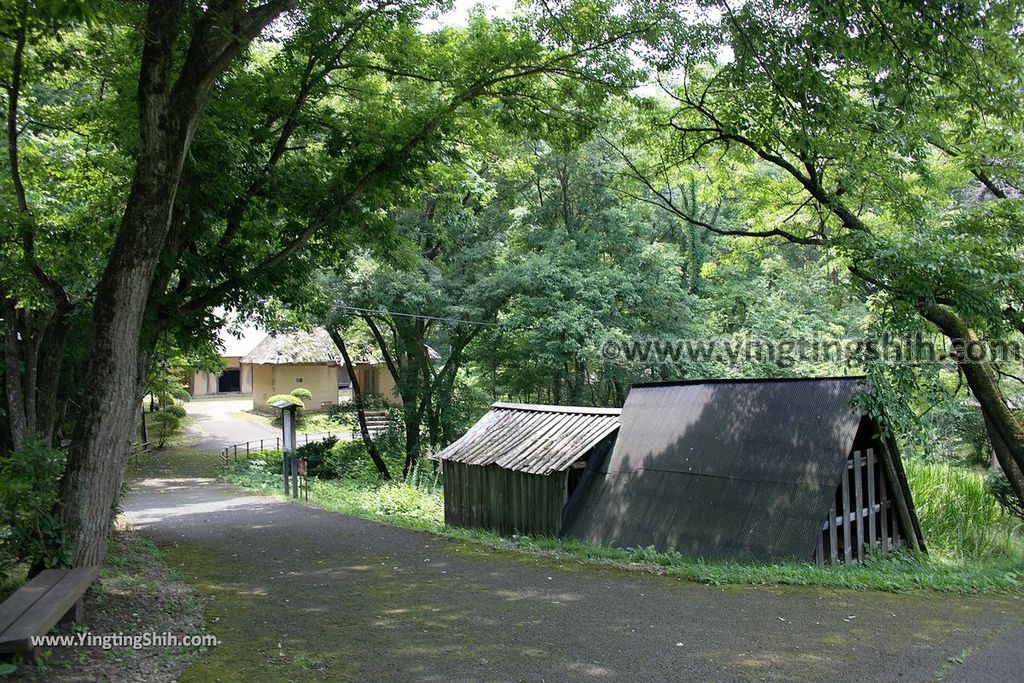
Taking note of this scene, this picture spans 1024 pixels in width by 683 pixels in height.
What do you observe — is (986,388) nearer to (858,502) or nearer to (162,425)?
(858,502)

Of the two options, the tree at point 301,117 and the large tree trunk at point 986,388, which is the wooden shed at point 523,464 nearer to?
the tree at point 301,117

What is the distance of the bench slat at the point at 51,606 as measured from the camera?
15.2 ft

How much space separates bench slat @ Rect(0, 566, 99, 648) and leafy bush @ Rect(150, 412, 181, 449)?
27259mm

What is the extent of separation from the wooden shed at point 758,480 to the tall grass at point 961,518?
1.86m

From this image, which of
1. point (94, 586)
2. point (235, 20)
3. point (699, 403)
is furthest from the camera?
point (699, 403)

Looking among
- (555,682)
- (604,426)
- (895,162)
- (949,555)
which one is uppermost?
(895,162)

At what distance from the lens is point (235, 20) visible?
702 centimetres

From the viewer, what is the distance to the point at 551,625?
607 centimetres

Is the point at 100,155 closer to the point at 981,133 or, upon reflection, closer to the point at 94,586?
the point at 94,586

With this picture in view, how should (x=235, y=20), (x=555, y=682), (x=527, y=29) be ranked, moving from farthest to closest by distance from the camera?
(x=527, y=29), (x=235, y=20), (x=555, y=682)

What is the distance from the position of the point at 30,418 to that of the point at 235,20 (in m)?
8.52

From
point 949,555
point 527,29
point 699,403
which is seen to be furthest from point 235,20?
point 949,555

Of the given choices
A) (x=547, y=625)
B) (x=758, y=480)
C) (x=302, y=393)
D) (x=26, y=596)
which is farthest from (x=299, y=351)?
(x=547, y=625)

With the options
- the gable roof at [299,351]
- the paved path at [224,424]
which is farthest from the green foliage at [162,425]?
the gable roof at [299,351]
